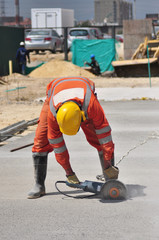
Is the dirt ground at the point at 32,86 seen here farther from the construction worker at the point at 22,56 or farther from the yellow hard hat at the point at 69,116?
the yellow hard hat at the point at 69,116

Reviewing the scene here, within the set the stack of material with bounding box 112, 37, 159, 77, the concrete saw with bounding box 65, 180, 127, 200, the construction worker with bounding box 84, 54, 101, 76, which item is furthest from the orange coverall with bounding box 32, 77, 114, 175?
the construction worker with bounding box 84, 54, 101, 76

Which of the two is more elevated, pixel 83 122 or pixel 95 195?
pixel 83 122

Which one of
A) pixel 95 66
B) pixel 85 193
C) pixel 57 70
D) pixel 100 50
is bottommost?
pixel 85 193

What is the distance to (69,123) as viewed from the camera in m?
5.28

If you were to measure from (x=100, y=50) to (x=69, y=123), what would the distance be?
21.1 m

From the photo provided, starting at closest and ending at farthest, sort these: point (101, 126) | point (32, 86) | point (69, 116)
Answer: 1. point (69, 116)
2. point (101, 126)
3. point (32, 86)

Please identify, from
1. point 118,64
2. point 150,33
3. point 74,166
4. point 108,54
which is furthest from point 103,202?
point 150,33

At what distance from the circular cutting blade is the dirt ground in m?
5.43

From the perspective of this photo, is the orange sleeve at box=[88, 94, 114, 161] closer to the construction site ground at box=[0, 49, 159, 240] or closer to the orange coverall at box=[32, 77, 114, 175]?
the orange coverall at box=[32, 77, 114, 175]

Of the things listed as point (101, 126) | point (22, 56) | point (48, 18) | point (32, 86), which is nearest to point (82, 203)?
point (101, 126)

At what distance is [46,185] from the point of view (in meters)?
6.49

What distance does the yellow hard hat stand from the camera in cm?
524

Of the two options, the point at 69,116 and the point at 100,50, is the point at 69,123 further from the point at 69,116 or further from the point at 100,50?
the point at 100,50

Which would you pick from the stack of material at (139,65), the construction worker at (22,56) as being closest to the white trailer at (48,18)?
the construction worker at (22,56)
